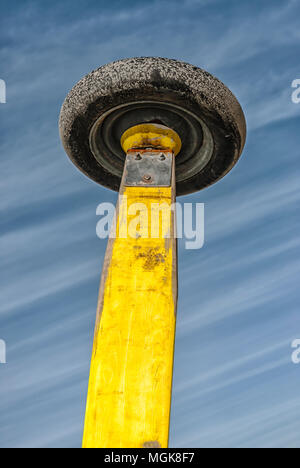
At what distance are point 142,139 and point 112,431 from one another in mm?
3933

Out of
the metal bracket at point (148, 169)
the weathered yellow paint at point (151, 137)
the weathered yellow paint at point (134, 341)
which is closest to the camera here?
the weathered yellow paint at point (134, 341)

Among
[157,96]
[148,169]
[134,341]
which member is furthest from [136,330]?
[157,96]

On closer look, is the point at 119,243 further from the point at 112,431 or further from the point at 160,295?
the point at 112,431

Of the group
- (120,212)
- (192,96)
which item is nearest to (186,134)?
(192,96)

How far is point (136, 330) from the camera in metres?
4.89

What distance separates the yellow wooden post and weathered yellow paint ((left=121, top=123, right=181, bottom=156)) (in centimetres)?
120

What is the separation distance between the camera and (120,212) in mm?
5867

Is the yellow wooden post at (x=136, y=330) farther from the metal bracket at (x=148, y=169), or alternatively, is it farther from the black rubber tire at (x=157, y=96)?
the black rubber tire at (x=157, y=96)

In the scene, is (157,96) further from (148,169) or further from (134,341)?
(134,341)

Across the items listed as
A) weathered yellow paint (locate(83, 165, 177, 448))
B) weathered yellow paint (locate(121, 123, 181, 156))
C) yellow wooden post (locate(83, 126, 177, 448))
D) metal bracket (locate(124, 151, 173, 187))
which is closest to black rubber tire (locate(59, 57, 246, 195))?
weathered yellow paint (locate(121, 123, 181, 156))

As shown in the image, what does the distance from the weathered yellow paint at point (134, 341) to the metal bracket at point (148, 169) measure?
40cm

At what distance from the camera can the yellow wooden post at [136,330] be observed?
4.39 metres

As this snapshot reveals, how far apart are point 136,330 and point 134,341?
0.11 meters

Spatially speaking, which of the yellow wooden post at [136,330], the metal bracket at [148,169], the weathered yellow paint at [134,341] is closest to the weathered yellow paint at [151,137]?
the metal bracket at [148,169]
